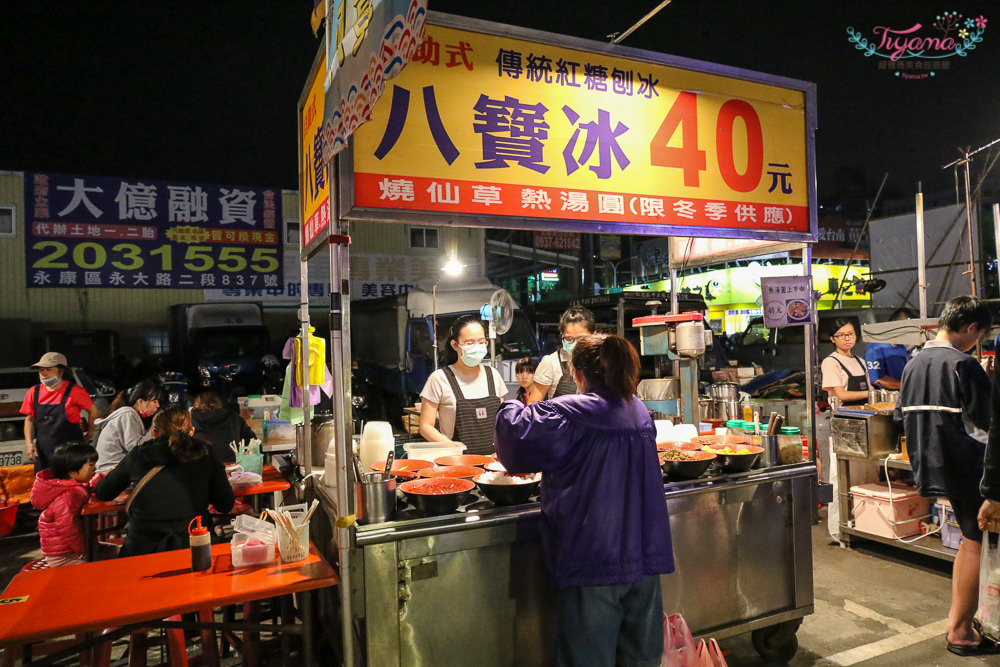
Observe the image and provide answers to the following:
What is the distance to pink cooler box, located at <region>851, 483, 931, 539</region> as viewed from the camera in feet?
16.1

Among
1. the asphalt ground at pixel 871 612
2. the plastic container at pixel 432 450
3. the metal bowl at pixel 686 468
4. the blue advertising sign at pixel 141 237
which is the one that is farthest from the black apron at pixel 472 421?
the blue advertising sign at pixel 141 237

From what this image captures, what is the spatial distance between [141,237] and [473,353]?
8.62 meters

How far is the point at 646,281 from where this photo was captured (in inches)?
798

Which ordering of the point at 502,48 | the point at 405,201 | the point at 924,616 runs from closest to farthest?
the point at 405,201, the point at 502,48, the point at 924,616

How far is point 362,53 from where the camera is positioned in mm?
1989

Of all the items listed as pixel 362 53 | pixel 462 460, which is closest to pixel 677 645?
pixel 462 460

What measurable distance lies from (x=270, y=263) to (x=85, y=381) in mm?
3548

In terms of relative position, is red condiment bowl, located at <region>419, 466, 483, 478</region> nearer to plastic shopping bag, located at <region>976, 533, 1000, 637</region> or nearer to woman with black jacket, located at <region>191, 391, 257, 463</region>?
plastic shopping bag, located at <region>976, 533, 1000, 637</region>

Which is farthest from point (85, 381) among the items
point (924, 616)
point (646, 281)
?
point (646, 281)

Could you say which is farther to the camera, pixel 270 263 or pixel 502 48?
pixel 270 263

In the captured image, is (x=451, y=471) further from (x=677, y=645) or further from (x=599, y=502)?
(x=677, y=645)

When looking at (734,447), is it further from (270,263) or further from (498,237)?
(498,237)

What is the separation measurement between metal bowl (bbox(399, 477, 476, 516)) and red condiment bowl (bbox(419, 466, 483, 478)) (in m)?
0.32

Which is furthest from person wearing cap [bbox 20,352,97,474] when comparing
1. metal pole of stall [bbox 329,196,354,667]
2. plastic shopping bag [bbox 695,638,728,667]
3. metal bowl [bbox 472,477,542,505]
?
plastic shopping bag [bbox 695,638,728,667]
